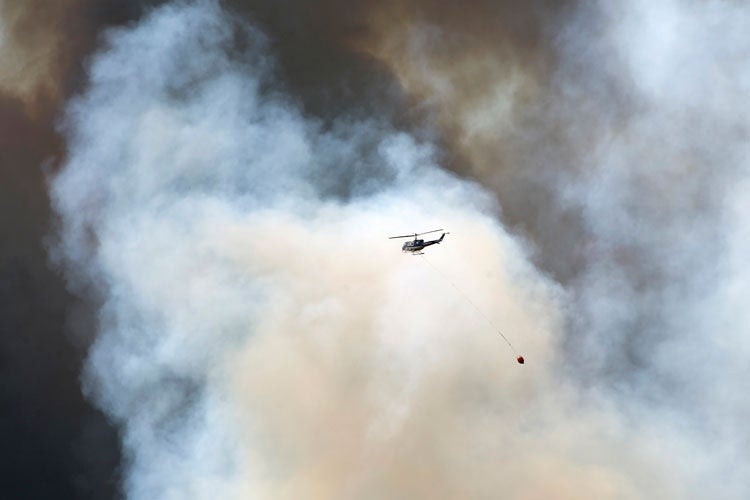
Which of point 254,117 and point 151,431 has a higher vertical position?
point 254,117

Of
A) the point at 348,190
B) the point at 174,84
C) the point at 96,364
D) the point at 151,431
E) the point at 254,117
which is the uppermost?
the point at 174,84

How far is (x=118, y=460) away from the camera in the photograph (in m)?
111

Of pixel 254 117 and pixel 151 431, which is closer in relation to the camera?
pixel 151 431

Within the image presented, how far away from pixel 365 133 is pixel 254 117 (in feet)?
49.1

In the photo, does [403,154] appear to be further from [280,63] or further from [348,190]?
[280,63]

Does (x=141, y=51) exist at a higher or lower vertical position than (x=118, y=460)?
higher

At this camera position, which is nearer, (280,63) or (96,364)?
(96,364)

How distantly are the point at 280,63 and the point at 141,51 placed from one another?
18357mm

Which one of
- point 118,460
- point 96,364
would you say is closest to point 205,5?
point 96,364

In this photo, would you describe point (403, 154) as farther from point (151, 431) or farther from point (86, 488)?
point (86, 488)

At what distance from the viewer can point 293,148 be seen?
115938 millimetres

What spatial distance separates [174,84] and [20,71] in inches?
778

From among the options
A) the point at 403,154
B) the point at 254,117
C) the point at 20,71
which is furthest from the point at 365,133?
the point at 20,71

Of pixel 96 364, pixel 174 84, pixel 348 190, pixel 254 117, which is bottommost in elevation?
pixel 96 364
